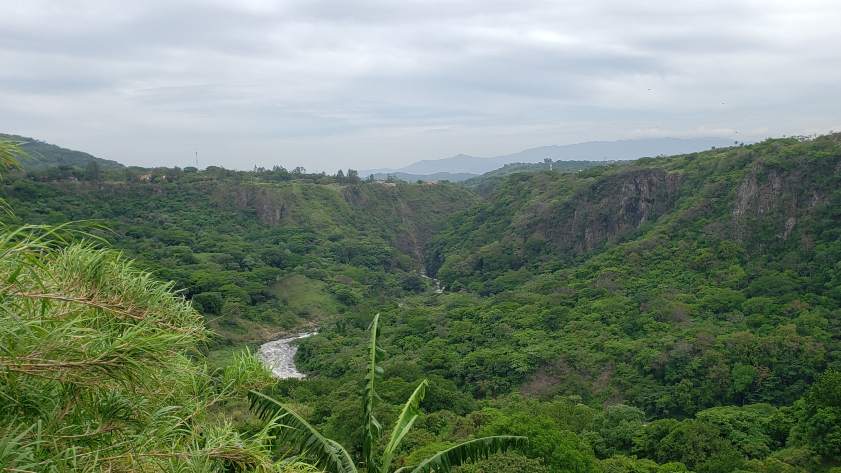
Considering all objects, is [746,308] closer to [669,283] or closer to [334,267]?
[669,283]

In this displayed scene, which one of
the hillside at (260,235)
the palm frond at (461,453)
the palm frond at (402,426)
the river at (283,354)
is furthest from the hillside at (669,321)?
the palm frond at (402,426)

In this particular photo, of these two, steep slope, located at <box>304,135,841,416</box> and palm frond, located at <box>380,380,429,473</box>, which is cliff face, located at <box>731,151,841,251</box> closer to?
steep slope, located at <box>304,135,841,416</box>

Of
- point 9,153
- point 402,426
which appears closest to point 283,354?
point 402,426

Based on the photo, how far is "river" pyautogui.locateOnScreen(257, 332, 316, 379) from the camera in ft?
113

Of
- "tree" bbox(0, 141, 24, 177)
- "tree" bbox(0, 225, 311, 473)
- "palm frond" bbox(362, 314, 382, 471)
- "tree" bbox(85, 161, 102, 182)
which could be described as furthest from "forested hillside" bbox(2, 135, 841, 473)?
"tree" bbox(85, 161, 102, 182)

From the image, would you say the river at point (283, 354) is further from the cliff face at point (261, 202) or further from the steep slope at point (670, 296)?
the cliff face at point (261, 202)

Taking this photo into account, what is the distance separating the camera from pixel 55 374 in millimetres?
3824

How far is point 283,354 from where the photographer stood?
3744 cm

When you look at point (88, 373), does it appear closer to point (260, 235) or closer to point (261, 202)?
point (260, 235)

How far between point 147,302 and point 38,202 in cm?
5440

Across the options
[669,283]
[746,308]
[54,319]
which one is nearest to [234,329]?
[669,283]

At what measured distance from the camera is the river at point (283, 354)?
34.4 m

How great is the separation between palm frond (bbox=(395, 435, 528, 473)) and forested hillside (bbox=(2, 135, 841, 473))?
0.48 meters

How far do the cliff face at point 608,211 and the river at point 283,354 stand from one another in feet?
91.1
